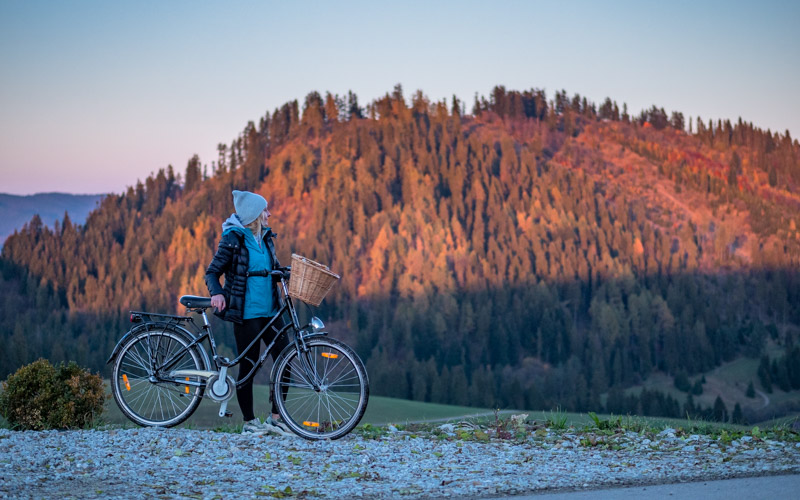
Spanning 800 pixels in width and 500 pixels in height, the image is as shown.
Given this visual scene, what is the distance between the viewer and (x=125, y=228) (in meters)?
193

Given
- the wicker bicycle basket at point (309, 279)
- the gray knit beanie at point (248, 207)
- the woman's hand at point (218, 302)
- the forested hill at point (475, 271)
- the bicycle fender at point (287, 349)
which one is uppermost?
the forested hill at point (475, 271)

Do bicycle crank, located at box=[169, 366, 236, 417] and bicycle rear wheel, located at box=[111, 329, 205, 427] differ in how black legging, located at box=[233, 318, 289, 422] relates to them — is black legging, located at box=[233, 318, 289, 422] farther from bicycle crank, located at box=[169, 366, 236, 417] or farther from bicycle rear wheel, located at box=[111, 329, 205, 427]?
bicycle rear wheel, located at box=[111, 329, 205, 427]

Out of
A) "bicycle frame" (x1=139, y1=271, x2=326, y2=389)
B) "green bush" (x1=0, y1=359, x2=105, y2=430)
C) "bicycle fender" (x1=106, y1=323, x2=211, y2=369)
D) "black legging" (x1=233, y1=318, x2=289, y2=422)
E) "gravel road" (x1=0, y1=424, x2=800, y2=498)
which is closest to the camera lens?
"gravel road" (x1=0, y1=424, x2=800, y2=498)

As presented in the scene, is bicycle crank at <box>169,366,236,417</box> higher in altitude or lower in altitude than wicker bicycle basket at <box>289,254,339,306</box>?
lower

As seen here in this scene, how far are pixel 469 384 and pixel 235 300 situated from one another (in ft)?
397

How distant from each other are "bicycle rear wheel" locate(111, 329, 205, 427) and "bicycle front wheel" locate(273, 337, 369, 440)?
0.96m

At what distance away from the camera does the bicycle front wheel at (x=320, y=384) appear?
7.56 m

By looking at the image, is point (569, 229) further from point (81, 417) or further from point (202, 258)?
point (81, 417)

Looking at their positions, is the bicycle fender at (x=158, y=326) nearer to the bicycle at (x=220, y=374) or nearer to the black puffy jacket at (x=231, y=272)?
the bicycle at (x=220, y=374)

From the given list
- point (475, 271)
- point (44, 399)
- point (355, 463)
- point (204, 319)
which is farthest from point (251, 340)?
point (475, 271)

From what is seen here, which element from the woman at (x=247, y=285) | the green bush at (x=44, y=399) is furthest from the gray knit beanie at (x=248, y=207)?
the green bush at (x=44, y=399)

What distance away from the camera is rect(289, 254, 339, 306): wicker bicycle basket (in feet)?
24.1

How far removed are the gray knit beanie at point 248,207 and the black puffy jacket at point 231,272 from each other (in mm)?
168

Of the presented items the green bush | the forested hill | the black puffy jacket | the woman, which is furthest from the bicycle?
the forested hill
